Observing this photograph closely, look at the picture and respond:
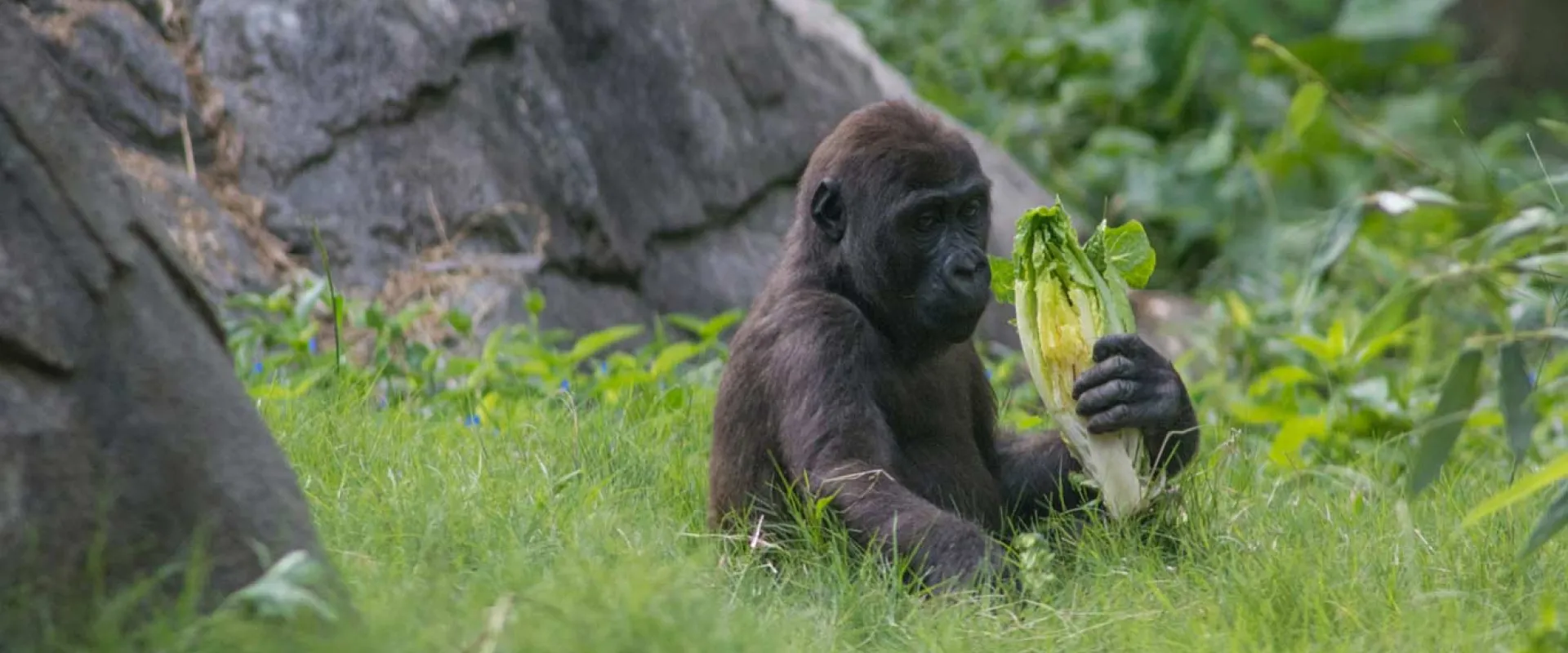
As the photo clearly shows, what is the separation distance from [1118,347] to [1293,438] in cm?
168

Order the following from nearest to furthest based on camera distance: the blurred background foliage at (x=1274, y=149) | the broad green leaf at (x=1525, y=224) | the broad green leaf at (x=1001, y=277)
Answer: the broad green leaf at (x=1525, y=224), the broad green leaf at (x=1001, y=277), the blurred background foliage at (x=1274, y=149)

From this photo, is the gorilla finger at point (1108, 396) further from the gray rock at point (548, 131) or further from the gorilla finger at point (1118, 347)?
the gray rock at point (548, 131)

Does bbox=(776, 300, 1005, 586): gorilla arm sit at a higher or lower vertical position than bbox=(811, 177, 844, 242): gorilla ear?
lower

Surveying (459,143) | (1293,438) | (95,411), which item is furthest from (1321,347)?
(95,411)

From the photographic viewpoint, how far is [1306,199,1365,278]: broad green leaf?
459 centimetres

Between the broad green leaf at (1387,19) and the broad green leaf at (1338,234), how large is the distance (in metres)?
8.69

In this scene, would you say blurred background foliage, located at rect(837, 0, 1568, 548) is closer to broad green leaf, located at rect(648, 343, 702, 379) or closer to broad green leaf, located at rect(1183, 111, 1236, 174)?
broad green leaf, located at rect(1183, 111, 1236, 174)

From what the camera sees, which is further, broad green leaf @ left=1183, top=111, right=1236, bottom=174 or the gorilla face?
broad green leaf @ left=1183, top=111, right=1236, bottom=174

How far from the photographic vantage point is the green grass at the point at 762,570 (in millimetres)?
3410

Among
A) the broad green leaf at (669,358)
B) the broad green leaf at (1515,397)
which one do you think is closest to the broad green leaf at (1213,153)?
the broad green leaf at (669,358)

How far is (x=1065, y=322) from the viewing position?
4.99 m

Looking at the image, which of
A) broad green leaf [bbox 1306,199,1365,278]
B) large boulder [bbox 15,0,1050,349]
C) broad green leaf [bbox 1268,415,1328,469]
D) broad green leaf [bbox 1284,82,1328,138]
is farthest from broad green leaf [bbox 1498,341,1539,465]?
large boulder [bbox 15,0,1050,349]

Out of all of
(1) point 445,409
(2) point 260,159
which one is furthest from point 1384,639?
(2) point 260,159

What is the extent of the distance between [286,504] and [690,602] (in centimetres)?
79
